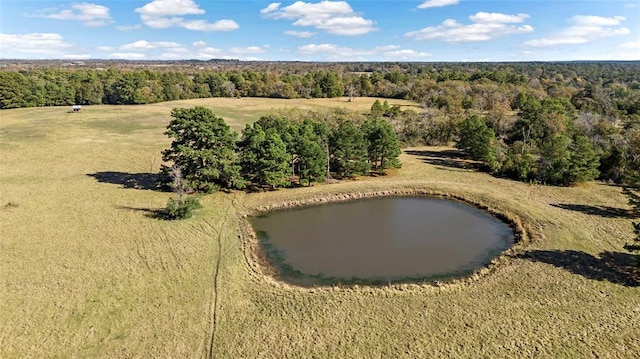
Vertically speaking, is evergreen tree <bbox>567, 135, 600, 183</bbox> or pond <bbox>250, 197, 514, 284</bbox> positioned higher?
evergreen tree <bbox>567, 135, 600, 183</bbox>

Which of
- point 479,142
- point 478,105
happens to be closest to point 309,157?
point 479,142

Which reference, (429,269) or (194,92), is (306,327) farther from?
(194,92)

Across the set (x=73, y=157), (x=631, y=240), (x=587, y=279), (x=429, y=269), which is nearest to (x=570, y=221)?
(x=631, y=240)

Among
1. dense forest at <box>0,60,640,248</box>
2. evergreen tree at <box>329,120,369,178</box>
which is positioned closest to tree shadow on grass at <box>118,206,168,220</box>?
dense forest at <box>0,60,640,248</box>

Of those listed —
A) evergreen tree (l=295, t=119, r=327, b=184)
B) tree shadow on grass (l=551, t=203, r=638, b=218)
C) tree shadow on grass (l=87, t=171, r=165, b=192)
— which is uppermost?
evergreen tree (l=295, t=119, r=327, b=184)

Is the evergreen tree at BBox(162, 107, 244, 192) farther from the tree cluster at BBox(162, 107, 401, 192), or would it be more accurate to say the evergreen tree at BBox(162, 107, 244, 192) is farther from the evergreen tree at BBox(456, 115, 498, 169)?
the evergreen tree at BBox(456, 115, 498, 169)

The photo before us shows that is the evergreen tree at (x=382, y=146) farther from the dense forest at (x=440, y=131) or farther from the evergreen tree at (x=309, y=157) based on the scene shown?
the evergreen tree at (x=309, y=157)
